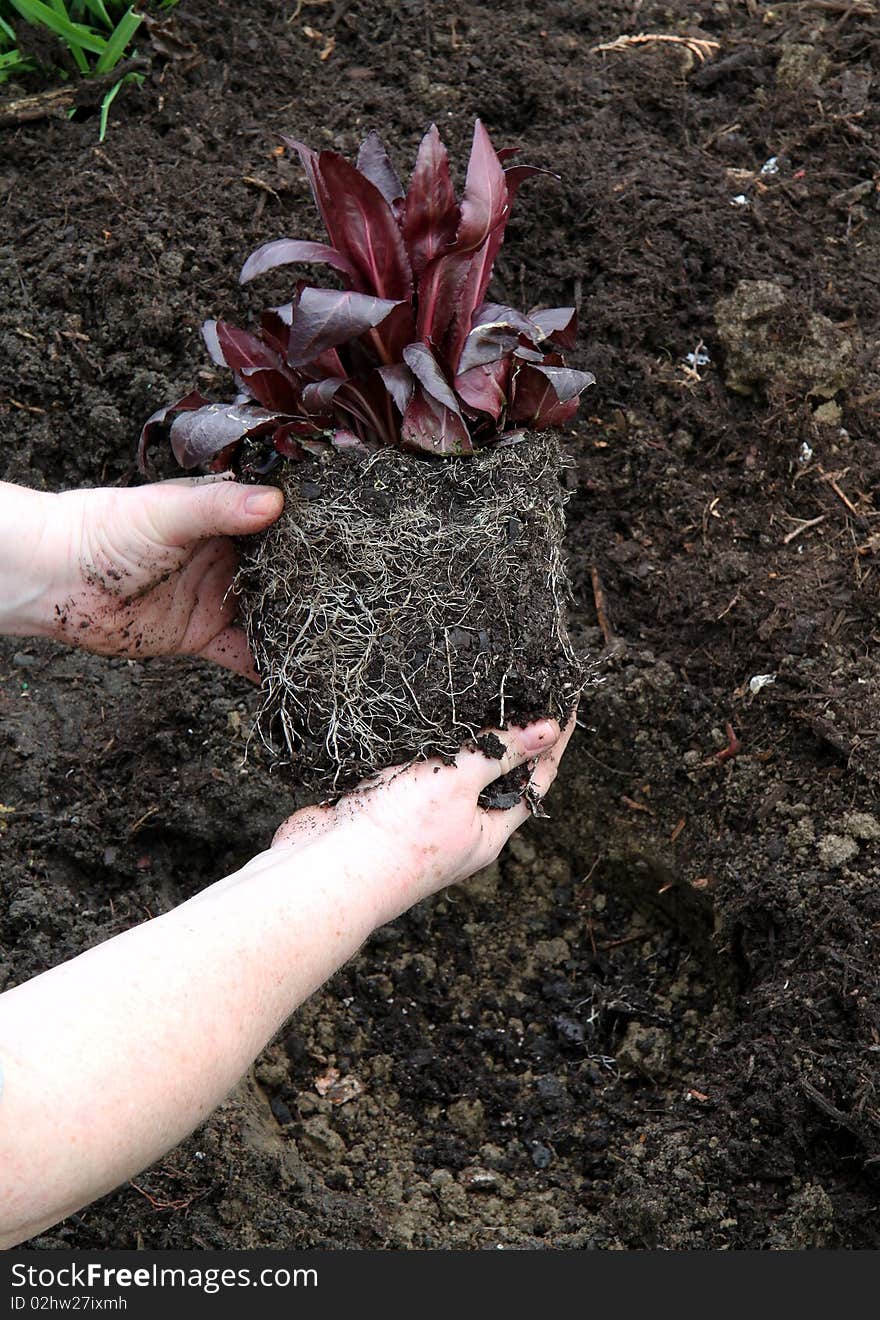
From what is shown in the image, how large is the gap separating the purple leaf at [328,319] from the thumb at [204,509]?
10.8 inches

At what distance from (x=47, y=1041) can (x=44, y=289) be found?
241 cm

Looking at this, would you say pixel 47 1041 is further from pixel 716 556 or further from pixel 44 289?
pixel 44 289

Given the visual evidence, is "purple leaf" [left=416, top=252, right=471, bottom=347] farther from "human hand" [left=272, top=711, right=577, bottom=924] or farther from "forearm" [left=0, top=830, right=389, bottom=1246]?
"forearm" [left=0, top=830, right=389, bottom=1246]

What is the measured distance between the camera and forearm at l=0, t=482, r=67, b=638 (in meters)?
2.48

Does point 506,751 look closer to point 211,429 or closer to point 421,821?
point 421,821

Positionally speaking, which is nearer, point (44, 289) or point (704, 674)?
point (704, 674)

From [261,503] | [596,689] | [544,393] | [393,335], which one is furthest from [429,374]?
[596,689]

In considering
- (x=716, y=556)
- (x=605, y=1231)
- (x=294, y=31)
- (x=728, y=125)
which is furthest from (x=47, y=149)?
(x=605, y=1231)

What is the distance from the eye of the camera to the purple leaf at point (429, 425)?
238 cm

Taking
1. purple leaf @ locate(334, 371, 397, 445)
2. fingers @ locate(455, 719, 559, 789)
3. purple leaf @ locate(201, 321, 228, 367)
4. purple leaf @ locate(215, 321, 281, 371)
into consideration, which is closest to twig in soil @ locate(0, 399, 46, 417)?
purple leaf @ locate(201, 321, 228, 367)

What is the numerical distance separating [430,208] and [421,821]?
119 cm

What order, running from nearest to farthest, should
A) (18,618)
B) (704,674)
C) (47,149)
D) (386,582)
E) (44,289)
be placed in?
(386,582) → (18,618) → (704,674) → (44,289) → (47,149)

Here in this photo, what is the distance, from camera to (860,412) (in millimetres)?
3350

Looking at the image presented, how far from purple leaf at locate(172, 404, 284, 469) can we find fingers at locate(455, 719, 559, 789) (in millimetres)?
745
